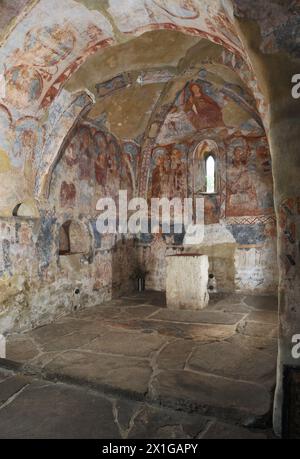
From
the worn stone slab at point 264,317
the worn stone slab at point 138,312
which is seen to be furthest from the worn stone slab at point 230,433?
the worn stone slab at point 138,312

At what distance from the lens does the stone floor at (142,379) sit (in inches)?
115

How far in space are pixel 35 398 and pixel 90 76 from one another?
5084 millimetres

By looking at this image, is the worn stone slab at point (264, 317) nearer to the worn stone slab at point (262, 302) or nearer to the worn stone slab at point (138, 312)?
the worn stone slab at point (262, 302)

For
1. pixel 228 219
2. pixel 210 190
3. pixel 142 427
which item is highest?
pixel 210 190

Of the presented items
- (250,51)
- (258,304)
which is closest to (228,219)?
(258,304)

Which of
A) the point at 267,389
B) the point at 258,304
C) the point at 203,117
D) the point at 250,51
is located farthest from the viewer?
the point at 203,117

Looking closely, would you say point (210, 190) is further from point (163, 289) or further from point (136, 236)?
point (163, 289)

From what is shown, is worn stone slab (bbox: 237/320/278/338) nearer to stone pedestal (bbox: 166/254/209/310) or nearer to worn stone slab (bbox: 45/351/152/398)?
stone pedestal (bbox: 166/254/209/310)

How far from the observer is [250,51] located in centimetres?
273

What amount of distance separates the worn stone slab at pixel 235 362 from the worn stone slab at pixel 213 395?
0.60ft

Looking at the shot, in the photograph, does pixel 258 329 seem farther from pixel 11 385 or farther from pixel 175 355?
pixel 11 385

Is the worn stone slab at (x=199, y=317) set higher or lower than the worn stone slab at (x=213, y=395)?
higher

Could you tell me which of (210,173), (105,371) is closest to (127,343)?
(105,371)

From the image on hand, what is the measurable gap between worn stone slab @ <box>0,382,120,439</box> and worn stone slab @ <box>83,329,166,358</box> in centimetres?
103
